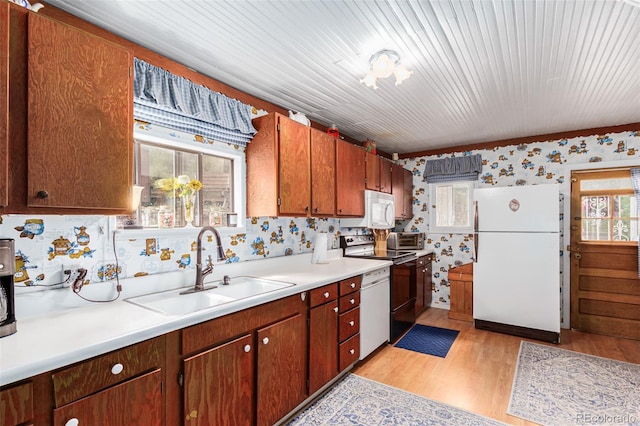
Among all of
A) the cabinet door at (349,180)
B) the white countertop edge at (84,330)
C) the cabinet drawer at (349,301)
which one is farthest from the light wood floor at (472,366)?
the cabinet door at (349,180)

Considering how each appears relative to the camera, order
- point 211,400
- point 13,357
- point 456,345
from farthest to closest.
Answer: point 456,345 < point 211,400 < point 13,357

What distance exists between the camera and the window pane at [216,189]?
244 cm

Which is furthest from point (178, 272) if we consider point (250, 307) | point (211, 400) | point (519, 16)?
point (519, 16)

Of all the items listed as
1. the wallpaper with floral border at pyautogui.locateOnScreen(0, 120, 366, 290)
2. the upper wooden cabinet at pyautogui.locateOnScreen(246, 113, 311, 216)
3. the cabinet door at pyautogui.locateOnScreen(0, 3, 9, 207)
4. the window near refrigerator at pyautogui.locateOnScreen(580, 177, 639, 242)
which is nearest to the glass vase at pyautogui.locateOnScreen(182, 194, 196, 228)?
the wallpaper with floral border at pyautogui.locateOnScreen(0, 120, 366, 290)

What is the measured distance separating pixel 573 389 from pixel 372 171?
103 inches

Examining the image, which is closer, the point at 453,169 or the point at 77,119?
the point at 77,119

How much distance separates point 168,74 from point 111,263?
3.93 ft

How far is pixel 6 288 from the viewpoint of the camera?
4.00 feet

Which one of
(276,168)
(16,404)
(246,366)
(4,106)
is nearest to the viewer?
(16,404)

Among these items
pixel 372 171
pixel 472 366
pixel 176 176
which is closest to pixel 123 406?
pixel 176 176

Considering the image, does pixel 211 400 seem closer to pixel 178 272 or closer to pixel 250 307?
pixel 250 307

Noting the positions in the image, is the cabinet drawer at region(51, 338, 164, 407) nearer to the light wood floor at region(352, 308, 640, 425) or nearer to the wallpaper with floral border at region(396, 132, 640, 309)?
the light wood floor at region(352, 308, 640, 425)

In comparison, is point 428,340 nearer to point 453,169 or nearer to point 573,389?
point 573,389

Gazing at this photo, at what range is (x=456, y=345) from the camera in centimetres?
328
